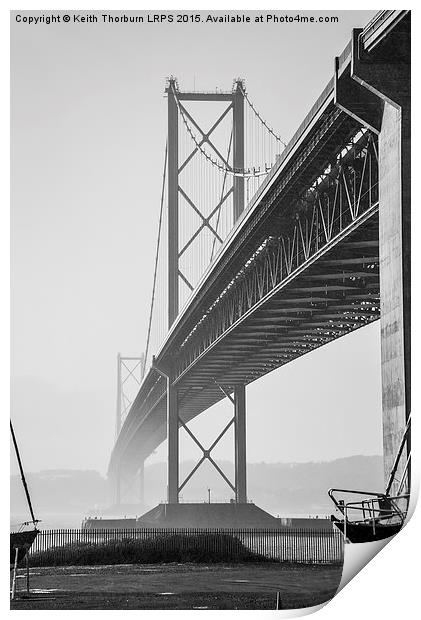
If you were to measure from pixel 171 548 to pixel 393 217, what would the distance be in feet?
37.5

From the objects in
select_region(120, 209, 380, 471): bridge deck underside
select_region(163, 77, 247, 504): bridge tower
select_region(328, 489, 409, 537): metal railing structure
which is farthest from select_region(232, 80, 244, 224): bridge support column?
select_region(328, 489, 409, 537): metal railing structure

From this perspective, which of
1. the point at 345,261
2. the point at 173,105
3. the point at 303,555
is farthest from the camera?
the point at 303,555

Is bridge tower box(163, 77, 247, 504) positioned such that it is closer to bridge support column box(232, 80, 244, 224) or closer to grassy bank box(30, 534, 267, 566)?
bridge support column box(232, 80, 244, 224)

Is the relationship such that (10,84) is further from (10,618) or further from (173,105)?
(10,618)

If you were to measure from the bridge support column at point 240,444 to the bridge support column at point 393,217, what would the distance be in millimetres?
25216

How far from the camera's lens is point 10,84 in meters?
18.2

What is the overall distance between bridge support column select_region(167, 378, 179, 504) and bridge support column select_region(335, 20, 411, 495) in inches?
1025

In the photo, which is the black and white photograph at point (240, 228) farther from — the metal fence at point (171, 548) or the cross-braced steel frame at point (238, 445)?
the cross-braced steel frame at point (238, 445)

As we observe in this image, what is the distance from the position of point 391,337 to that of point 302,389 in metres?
7.50

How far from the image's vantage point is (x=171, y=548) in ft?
87.2

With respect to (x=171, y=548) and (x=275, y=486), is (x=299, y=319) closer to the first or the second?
(x=275, y=486)

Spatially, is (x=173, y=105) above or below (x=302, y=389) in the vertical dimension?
above

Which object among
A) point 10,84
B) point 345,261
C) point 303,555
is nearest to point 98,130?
point 10,84

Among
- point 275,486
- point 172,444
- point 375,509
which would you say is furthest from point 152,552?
point 172,444
